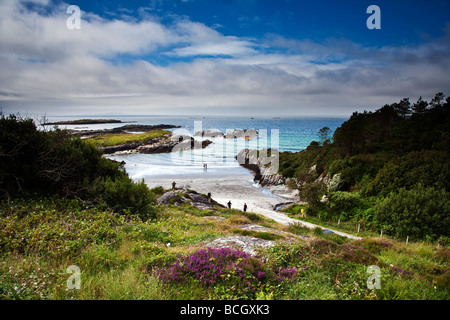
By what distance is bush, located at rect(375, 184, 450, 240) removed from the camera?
1995 centimetres

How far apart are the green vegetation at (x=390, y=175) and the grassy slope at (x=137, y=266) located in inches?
644

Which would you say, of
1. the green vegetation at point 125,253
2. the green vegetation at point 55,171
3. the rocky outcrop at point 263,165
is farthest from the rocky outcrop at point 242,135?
the green vegetation at point 125,253

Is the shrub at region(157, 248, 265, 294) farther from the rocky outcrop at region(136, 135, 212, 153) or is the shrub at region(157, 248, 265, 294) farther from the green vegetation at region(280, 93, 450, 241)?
the rocky outcrop at region(136, 135, 212, 153)

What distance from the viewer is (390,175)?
2859 cm

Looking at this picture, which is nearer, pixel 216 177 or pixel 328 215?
pixel 328 215

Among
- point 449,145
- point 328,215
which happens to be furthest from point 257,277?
point 449,145

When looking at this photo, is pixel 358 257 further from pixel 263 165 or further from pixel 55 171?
pixel 263 165

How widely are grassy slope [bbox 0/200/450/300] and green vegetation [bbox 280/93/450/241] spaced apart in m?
16.3

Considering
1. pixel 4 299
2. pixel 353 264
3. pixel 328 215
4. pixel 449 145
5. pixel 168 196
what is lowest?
pixel 328 215

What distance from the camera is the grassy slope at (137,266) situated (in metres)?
4.33

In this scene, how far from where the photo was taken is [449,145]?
1240 inches

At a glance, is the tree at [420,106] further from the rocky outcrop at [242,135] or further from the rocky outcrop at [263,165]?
the rocky outcrop at [242,135]
